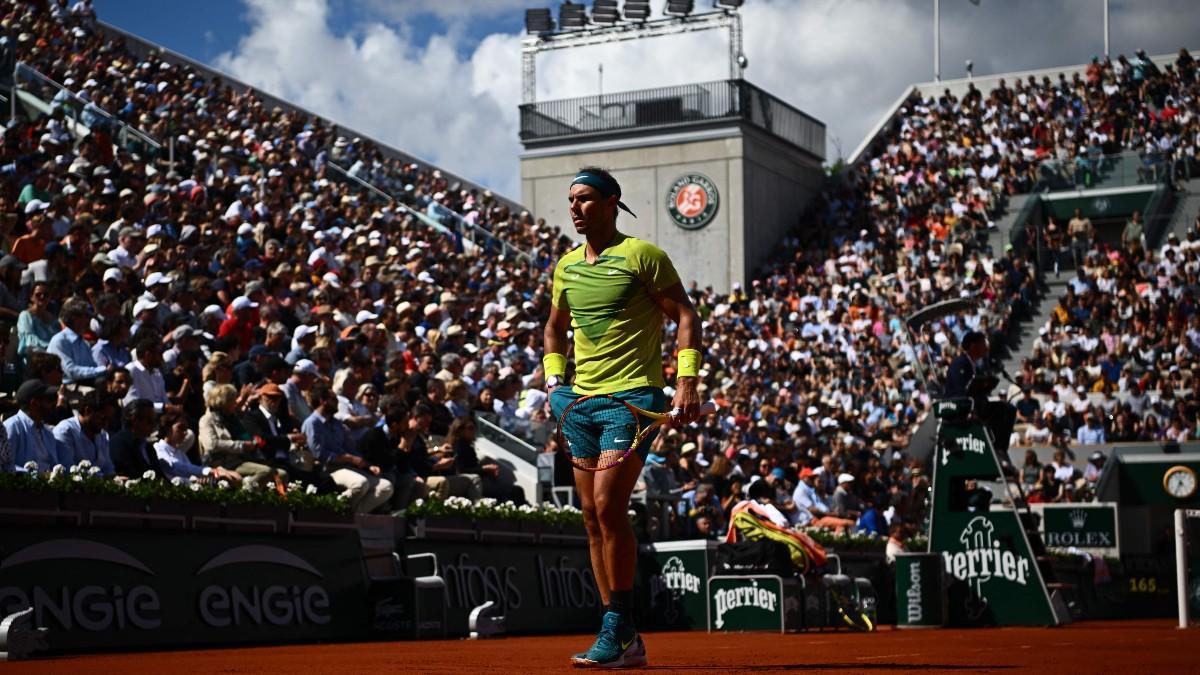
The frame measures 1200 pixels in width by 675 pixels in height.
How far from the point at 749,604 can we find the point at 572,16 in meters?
30.4

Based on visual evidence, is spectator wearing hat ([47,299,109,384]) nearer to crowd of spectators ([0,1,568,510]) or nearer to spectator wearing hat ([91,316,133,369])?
crowd of spectators ([0,1,568,510])

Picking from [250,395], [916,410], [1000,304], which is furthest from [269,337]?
[1000,304]

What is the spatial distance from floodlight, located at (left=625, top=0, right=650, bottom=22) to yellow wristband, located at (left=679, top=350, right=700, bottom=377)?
36.0 meters

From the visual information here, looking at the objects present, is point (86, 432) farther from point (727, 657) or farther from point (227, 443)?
point (727, 657)

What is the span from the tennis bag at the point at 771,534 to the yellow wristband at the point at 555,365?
296 inches

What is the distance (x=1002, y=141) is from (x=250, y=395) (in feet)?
99.2

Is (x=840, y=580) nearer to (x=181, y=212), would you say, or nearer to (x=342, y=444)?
(x=342, y=444)

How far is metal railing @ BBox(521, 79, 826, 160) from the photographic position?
41969 mm

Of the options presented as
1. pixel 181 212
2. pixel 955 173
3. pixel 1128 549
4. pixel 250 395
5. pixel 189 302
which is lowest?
pixel 1128 549

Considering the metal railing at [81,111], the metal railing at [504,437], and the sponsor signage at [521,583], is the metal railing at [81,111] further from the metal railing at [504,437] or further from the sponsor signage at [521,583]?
the sponsor signage at [521,583]

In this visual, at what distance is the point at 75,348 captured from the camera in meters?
13.5

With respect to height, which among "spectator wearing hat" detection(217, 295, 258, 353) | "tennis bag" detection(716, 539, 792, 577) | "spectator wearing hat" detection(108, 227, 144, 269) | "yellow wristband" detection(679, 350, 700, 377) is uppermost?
"spectator wearing hat" detection(108, 227, 144, 269)

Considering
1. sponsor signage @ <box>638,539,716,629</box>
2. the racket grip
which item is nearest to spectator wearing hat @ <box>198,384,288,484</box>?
sponsor signage @ <box>638,539,716,629</box>

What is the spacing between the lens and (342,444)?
14570mm
